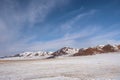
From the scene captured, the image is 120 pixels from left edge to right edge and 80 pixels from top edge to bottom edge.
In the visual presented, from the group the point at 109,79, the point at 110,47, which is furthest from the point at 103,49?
the point at 109,79

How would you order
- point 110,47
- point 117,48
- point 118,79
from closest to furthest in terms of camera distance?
point 118,79 → point 117,48 → point 110,47

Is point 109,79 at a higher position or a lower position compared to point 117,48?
lower

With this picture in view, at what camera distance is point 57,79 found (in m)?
9.86

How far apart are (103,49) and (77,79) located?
5461 centimetres

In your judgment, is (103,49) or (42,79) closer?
Answer: (42,79)

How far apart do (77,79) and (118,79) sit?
2.10 metres

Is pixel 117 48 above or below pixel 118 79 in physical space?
above

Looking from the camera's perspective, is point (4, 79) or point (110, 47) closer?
point (4, 79)

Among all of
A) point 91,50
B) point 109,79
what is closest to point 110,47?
point 91,50

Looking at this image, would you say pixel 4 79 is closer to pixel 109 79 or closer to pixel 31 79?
pixel 31 79

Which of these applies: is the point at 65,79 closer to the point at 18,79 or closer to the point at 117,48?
the point at 18,79

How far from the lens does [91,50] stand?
60.6 metres

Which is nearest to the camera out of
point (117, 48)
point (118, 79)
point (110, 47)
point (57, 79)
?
point (118, 79)

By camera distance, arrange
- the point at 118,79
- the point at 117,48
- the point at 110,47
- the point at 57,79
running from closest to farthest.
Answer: the point at 118,79
the point at 57,79
the point at 117,48
the point at 110,47
